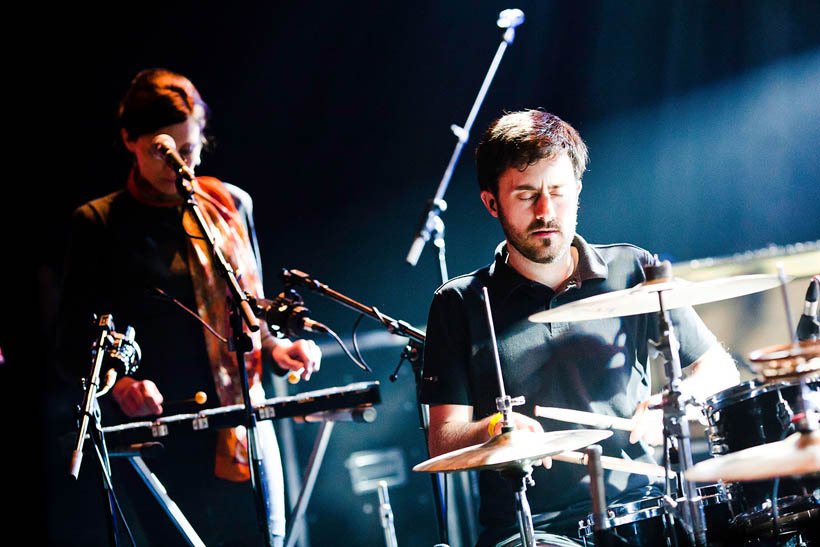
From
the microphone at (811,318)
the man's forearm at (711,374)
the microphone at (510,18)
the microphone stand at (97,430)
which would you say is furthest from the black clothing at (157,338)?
the microphone at (811,318)

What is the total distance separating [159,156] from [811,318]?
219 cm

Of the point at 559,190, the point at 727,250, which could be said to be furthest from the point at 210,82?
the point at 727,250

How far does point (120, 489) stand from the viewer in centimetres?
278

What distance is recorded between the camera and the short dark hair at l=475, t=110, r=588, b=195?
2.31 m

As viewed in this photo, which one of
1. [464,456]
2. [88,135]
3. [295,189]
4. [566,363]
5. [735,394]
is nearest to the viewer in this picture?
[464,456]

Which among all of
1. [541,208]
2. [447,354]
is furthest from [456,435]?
[541,208]

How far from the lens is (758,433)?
190cm

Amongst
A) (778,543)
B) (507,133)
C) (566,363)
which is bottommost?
(778,543)

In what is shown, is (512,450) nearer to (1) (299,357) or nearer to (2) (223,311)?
(1) (299,357)

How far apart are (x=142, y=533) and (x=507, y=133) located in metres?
1.81

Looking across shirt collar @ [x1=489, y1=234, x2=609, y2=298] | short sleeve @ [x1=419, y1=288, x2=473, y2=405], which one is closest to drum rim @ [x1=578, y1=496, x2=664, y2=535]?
short sleeve @ [x1=419, y1=288, x2=473, y2=405]

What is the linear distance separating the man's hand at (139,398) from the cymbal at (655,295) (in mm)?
1374

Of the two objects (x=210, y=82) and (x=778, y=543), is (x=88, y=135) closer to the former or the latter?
(x=210, y=82)

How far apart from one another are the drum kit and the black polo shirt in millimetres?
221
